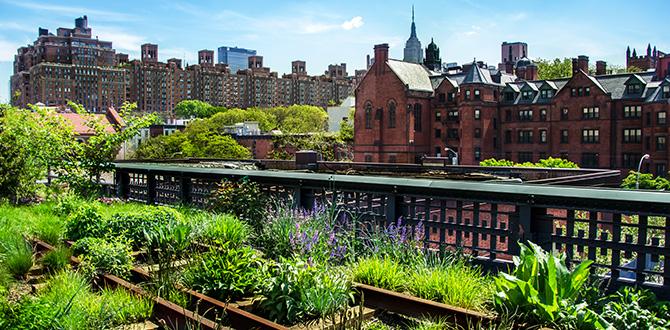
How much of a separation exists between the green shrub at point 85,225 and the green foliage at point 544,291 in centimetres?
545

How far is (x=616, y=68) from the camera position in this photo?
101375 millimetres

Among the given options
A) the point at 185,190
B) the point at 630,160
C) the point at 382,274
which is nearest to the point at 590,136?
the point at 630,160

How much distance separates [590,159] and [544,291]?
6214 centimetres

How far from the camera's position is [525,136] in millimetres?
65875

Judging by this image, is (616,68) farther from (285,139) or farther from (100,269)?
(100,269)

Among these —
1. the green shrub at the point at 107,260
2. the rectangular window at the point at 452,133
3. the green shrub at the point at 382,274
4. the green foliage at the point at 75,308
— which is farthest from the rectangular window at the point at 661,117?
the green foliage at the point at 75,308

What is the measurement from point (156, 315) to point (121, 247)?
69.7 inches

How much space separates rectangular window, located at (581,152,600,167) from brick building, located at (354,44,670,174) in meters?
0.10

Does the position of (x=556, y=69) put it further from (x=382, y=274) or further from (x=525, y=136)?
(x=382, y=274)

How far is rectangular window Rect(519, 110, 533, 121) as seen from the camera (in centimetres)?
6550

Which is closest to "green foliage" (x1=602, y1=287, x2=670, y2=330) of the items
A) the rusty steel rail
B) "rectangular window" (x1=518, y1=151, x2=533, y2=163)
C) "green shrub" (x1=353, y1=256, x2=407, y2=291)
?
the rusty steel rail

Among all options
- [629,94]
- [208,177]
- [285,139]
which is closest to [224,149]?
[285,139]

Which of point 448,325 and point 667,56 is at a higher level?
point 667,56

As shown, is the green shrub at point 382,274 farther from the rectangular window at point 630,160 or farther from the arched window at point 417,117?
the arched window at point 417,117
